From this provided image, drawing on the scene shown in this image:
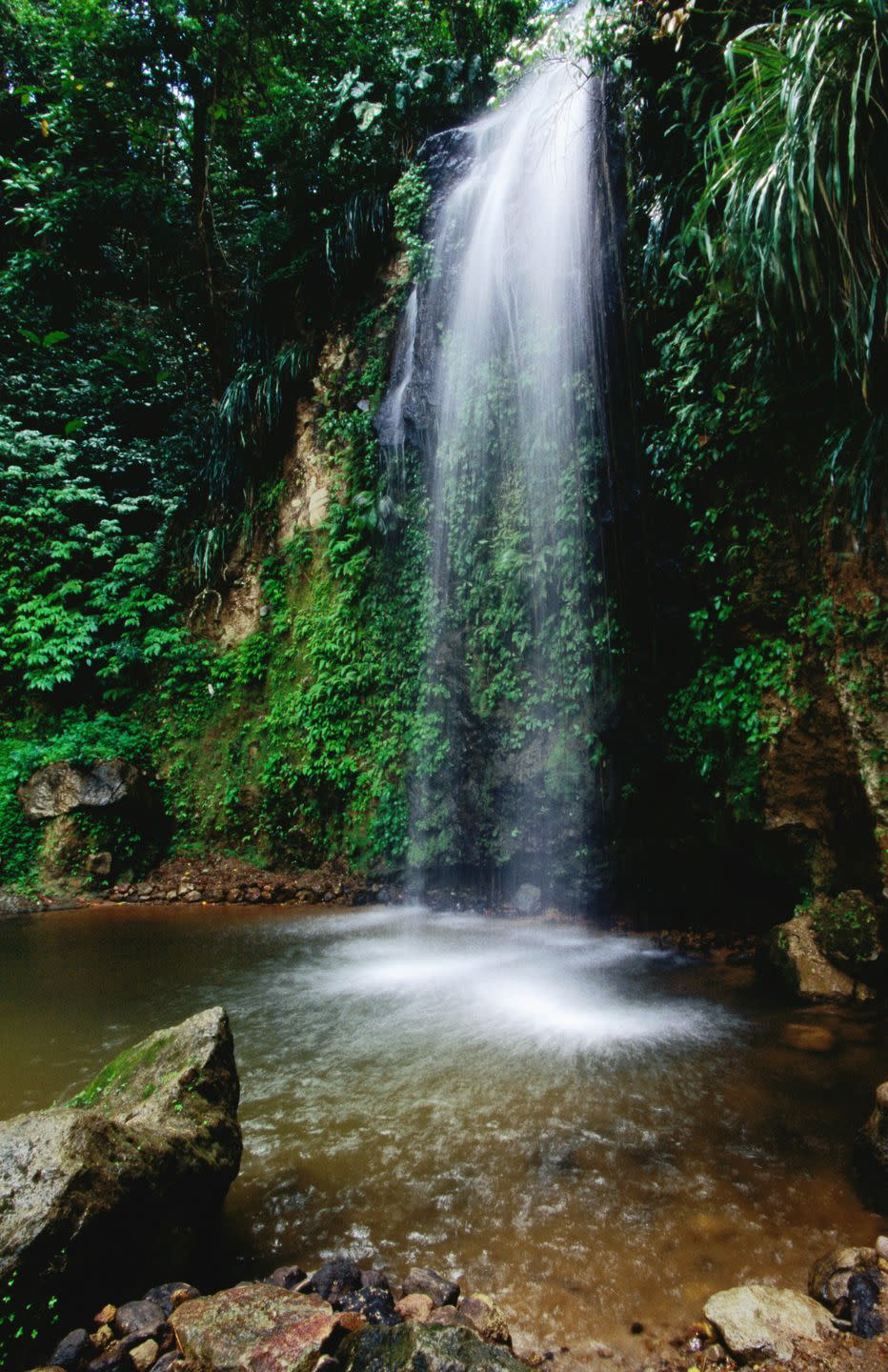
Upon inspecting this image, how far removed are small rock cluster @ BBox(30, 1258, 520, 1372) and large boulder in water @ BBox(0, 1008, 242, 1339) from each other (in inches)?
5.4

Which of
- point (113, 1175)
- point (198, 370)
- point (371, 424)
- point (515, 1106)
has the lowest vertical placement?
point (515, 1106)

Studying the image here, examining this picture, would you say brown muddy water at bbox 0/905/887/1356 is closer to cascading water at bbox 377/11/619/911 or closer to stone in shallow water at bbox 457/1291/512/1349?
stone in shallow water at bbox 457/1291/512/1349

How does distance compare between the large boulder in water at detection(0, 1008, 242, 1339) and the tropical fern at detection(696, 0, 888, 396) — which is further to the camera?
the tropical fern at detection(696, 0, 888, 396)

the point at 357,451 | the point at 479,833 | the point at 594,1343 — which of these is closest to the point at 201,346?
the point at 357,451

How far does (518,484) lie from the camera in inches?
310

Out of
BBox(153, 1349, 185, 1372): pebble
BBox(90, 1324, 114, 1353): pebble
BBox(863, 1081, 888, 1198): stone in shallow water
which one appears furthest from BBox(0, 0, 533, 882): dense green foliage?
BBox(153, 1349, 185, 1372): pebble

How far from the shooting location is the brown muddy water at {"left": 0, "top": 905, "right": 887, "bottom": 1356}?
2.36 m

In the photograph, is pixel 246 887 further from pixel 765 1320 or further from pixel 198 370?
pixel 198 370

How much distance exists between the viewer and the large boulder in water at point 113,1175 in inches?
68.6

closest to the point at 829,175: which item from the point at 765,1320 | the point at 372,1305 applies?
the point at 765,1320

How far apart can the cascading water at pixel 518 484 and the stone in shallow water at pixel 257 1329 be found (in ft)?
18.0

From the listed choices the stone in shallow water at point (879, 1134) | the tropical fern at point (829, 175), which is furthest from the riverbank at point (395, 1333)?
the tropical fern at point (829, 175)

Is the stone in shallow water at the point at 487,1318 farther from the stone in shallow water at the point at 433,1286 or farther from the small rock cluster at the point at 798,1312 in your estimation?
the small rock cluster at the point at 798,1312

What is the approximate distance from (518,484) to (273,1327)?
746 cm
